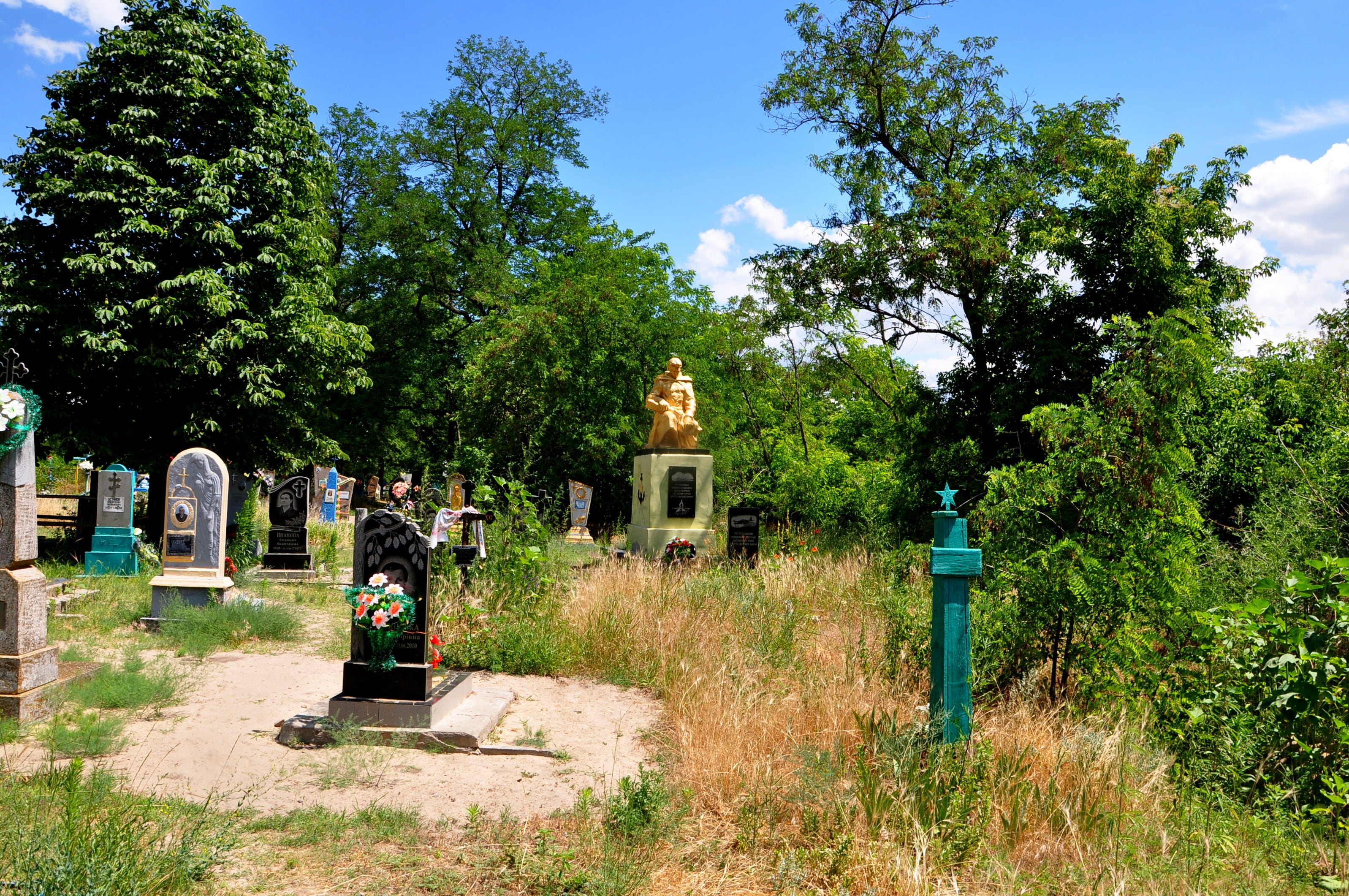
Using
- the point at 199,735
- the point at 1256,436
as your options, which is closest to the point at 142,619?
the point at 199,735

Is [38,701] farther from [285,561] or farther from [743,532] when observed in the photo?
[743,532]

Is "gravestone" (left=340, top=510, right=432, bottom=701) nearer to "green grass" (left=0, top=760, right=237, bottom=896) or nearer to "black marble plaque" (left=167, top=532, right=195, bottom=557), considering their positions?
"green grass" (left=0, top=760, right=237, bottom=896)

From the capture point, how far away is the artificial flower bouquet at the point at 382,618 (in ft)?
20.7

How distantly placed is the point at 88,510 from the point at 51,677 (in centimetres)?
1077

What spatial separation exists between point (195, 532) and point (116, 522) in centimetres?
403

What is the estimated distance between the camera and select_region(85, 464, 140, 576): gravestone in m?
13.2

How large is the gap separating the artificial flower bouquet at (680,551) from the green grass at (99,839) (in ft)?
29.1

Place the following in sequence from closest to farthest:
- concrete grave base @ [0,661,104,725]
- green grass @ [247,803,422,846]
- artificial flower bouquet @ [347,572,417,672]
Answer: green grass @ [247,803,422,846] → concrete grave base @ [0,661,104,725] → artificial flower bouquet @ [347,572,417,672]

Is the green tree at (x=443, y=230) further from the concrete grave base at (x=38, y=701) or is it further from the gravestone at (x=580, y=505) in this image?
the concrete grave base at (x=38, y=701)

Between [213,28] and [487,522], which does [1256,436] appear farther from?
[213,28]

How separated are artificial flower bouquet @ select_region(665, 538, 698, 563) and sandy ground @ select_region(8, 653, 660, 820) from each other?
5.60 m

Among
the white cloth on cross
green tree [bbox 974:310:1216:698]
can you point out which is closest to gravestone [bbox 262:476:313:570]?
the white cloth on cross

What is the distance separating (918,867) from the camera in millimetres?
3584

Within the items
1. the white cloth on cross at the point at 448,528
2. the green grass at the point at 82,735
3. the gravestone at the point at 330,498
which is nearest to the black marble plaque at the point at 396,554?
the green grass at the point at 82,735
